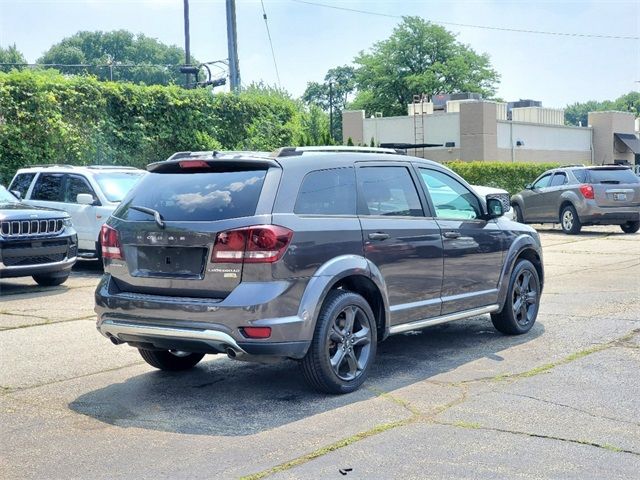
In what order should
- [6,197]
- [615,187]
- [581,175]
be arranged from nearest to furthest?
[6,197] → [615,187] → [581,175]

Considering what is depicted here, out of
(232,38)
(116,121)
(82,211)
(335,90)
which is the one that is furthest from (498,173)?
(335,90)

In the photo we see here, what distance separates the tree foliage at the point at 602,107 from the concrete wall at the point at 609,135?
341 feet

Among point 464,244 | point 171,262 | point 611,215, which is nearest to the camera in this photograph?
point 171,262

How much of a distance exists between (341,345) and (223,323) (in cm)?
98

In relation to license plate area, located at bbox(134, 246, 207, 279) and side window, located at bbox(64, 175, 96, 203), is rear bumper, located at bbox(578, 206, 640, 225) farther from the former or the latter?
license plate area, located at bbox(134, 246, 207, 279)

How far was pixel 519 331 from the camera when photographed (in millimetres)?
8820

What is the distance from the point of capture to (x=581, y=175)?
23.2 meters

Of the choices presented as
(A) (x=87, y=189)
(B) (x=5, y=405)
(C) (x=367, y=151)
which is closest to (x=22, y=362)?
(B) (x=5, y=405)

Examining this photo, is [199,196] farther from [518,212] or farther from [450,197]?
[518,212]

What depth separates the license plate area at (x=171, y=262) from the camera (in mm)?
6293

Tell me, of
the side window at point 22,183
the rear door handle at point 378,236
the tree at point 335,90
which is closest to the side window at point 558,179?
the side window at point 22,183

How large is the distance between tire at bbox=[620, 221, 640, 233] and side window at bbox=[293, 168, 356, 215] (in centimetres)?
1776

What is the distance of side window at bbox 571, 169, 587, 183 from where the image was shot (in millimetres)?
23109

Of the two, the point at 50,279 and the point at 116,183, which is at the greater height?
the point at 116,183
